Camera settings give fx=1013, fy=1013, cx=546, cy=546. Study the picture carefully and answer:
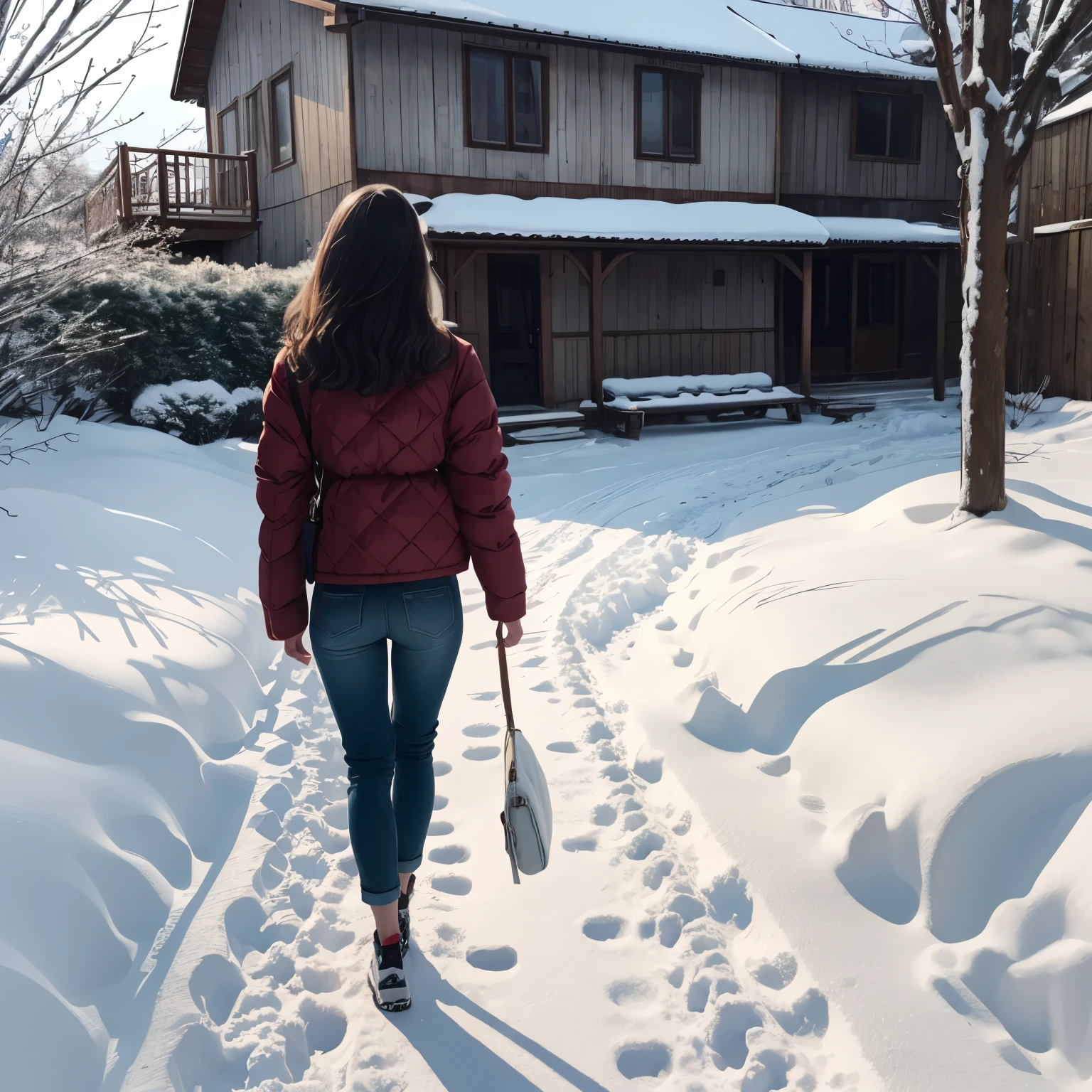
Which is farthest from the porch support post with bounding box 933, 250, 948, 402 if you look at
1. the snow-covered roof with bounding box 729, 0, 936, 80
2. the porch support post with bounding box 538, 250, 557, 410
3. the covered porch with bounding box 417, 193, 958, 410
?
the porch support post with bounding box 538, 250, 557, 410

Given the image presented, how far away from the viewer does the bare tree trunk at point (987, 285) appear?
203 inches

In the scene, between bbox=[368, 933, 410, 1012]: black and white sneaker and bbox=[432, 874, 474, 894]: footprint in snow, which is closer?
bbox=[368, 933, 410, 1012]: black and white sneaker

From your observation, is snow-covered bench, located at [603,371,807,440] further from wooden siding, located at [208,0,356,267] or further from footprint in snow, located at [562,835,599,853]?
footprint in snow, located at [562,835,599,853]

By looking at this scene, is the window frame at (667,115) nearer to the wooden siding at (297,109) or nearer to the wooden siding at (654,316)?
the wooden siding at (654,316)

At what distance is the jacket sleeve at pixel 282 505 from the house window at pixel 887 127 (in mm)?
17749

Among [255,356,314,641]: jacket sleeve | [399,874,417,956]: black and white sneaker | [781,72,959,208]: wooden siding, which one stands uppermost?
[781,72,959,208]: wooden siding

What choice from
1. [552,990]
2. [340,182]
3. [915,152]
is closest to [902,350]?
[915,152]

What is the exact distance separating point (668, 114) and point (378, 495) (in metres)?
15.1

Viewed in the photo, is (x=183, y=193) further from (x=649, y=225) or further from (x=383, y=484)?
(x=383, y=484)

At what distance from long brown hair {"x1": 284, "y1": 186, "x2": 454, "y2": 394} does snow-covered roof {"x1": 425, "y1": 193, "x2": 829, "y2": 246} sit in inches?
413

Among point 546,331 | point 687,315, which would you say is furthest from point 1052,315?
point 546,331

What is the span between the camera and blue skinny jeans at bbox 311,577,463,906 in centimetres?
240

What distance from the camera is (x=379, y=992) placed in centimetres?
254

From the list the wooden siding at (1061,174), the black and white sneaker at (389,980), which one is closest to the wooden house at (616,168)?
the wooden siding at (1061,174)
